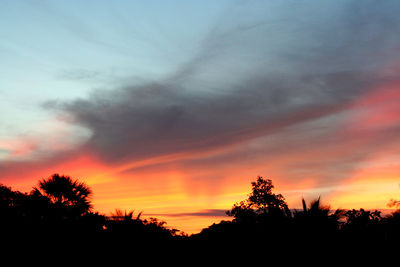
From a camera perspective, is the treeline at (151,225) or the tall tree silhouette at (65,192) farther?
the tall tree silhouette at (65,192)

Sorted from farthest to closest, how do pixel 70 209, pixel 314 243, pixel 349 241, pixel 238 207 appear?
pixel 238 207 < pixel 70 209 < pixel 349 241 < pixel 314 243

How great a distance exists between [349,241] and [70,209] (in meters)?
19.3

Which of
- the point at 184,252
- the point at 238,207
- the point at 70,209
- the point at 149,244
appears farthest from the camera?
the point at 238,207

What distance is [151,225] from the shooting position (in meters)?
18.3

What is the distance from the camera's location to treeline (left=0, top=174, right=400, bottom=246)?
14.1 metres

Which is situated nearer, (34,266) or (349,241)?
(349,241)

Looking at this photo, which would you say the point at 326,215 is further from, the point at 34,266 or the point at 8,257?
the point at 8,257

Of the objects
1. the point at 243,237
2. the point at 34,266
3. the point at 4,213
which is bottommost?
the point at 34,266

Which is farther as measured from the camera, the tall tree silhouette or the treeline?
the tall tree silhouette

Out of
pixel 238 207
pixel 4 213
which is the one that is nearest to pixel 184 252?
pixel 4 213

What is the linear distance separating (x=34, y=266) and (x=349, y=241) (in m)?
14.3

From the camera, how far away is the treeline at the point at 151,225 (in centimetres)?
1414

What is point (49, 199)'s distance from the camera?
26.8 m

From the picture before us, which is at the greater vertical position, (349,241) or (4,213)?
(4,213)
